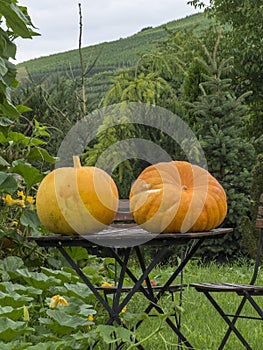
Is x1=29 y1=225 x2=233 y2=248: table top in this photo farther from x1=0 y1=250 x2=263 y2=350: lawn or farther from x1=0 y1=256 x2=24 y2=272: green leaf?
x1=0 y1=256 x2=24 y2=272: green leaf

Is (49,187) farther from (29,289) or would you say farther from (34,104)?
(34,104)

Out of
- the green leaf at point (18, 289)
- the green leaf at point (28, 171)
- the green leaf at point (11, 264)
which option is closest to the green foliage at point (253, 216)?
the green leaf at point (28, 171)

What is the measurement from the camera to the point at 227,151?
736cm

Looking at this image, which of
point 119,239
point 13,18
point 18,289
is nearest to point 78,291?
point 18,289

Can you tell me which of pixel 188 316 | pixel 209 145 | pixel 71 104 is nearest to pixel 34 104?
pixel 71 104

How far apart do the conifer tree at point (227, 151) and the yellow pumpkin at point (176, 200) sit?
4719mm

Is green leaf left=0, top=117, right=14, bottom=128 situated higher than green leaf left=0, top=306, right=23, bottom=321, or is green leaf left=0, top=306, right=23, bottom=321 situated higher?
green leaf left=0, top=117, right=14, bottom=128

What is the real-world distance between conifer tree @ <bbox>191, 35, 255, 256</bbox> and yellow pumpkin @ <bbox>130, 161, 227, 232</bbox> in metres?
4.72

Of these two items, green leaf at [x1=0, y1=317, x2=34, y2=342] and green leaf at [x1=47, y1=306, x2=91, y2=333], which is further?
green leaf at [x1=47, y1=306, x2=91, y2=333]

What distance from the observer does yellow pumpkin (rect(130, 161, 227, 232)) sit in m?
2.28

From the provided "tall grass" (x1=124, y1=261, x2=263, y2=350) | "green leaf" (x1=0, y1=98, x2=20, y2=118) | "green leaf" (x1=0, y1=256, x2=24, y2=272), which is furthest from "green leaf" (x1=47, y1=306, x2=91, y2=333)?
"green leaf" (x1=0, y1=256, x2=24, y2=272)

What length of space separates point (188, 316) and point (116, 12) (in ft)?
7.44

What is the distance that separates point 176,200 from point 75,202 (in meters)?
0.34

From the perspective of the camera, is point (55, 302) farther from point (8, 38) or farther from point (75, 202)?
point (8, 38)
